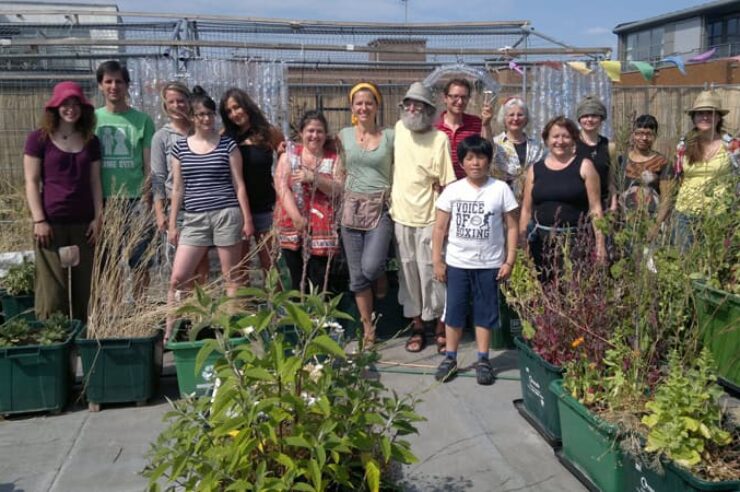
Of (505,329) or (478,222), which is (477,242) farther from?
(505,329)

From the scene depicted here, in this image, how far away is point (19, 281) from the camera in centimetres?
516

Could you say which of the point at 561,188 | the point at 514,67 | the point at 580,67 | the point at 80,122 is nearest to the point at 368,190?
the point at 561,188

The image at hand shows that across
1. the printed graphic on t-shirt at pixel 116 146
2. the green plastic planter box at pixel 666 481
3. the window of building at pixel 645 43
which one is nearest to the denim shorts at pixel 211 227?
the printed graphic on t-shirt at pixel 116 146

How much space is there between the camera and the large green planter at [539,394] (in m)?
3.32

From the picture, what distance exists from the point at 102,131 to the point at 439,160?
7.56 feet

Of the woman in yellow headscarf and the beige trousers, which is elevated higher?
the woman in yellow headscarf

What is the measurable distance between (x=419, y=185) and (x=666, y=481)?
2.59 meters

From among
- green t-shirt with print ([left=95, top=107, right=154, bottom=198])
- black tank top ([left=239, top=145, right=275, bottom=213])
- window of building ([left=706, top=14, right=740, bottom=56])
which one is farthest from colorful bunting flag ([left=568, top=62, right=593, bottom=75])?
window of building ([left=706, top=14, right=740, bottom=56])

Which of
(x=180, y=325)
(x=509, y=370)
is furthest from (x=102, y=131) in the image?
(x=509, y=370)

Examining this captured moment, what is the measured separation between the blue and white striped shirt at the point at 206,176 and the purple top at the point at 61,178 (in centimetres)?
59

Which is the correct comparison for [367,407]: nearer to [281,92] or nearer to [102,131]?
[102,131]

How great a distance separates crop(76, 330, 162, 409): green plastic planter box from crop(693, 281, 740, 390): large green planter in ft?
10.1

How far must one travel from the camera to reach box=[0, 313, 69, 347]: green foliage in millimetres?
3797

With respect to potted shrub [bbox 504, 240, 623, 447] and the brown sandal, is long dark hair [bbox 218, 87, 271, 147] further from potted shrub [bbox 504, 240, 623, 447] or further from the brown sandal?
potted shrub [bbox 504, 240, 623, 447]
